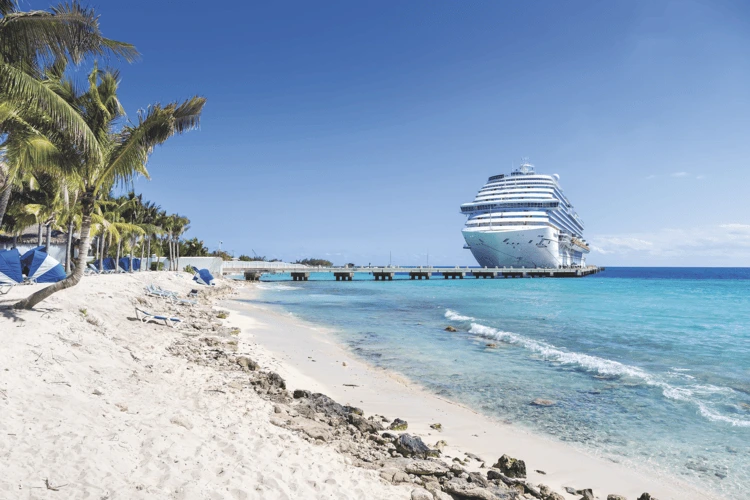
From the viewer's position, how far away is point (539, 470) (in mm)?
6152

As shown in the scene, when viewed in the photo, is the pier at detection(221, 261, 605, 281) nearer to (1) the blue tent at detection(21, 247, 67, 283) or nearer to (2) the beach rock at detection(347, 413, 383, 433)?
(1) the blue tent at detection(21, 247, 67, 283)

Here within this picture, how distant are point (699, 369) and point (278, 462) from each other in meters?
13.6

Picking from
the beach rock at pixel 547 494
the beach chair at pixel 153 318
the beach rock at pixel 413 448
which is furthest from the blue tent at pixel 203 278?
the beach rock at pixel 547 494

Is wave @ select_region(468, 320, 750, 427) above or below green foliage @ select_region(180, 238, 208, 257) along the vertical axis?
below

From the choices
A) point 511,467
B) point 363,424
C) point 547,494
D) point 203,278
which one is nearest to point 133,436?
point 363,424

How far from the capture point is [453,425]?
7863mm

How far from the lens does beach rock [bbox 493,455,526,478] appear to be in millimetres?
5844

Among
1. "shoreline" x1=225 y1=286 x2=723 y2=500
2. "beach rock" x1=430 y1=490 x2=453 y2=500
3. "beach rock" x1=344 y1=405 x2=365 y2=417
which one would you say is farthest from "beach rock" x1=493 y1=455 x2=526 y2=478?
"beach rock" x1=344 y1=405 x2=365 y2=417

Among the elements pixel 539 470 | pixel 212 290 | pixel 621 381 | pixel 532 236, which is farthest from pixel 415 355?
pixel 532 236

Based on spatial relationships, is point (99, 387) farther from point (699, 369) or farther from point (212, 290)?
point (212, 290)

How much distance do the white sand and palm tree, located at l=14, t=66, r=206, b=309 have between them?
1780mm

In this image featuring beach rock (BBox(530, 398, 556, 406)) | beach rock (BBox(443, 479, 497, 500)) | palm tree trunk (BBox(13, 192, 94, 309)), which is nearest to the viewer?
beach rock (BBox(443, 479, 497, 500))

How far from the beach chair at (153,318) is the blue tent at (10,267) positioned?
5442mm

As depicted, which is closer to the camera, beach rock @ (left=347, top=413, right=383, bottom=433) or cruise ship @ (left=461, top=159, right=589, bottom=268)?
beach rock @ (left=347, top=413, right=383, bottom=433)
